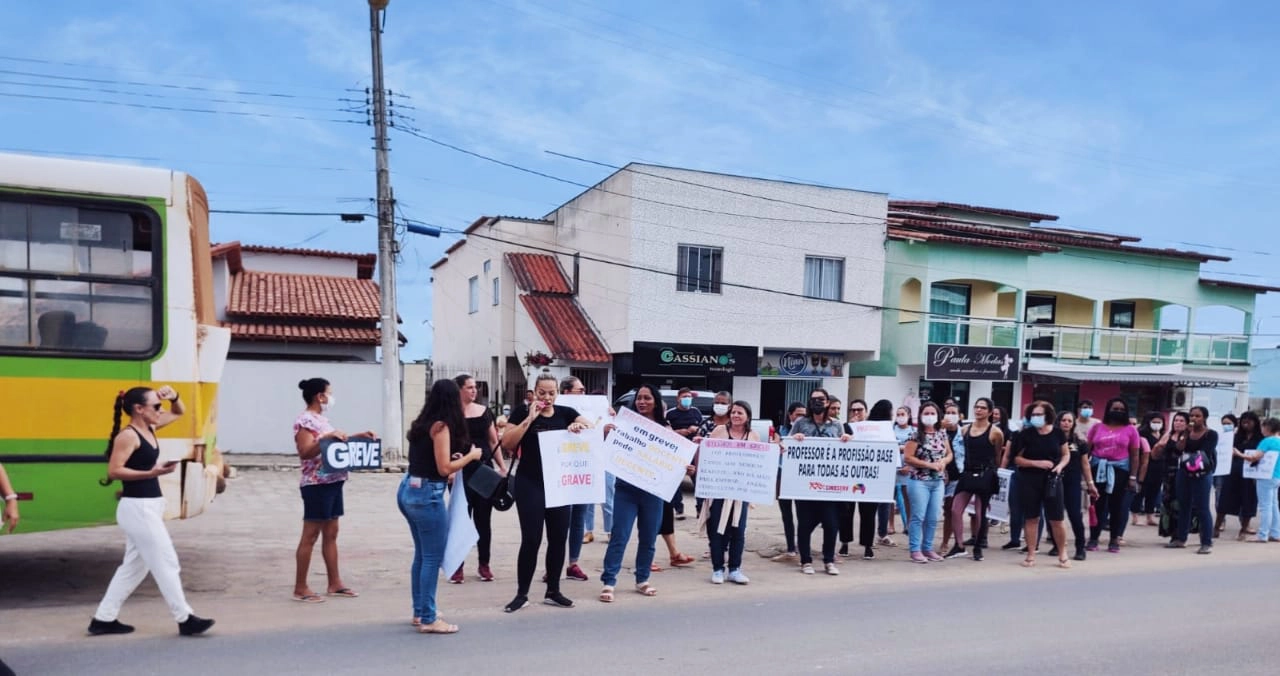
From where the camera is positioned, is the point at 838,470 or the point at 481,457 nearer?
the point at 481,457

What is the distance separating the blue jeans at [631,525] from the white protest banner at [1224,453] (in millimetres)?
8245

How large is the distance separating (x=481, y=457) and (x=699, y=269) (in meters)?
16.0

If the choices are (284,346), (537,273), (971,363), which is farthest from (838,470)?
(971,363)

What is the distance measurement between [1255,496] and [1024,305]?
1699 centimetres

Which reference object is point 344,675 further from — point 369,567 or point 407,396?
Result: point 407,396

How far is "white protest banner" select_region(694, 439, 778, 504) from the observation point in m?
7.96

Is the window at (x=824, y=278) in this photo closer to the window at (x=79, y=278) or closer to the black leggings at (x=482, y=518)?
the black leggings at (x=482, y=518)

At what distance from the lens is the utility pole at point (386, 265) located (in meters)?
18.4

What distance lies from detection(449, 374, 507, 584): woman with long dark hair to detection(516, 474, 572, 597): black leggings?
0.81m

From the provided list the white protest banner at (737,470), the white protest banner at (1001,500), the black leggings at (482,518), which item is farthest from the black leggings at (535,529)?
the white protest banner at (1001,500)

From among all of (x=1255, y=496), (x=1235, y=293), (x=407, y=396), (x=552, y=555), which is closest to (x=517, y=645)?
(x=552, y=555)

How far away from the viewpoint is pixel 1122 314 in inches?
1237

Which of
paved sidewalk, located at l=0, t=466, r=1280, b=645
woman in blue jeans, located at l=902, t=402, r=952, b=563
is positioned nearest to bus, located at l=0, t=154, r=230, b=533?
paved sidewalk, located at l=0, t=466, r=1280, b=645

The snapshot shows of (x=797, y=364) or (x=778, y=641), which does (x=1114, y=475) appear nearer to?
(x=778, y=641)
